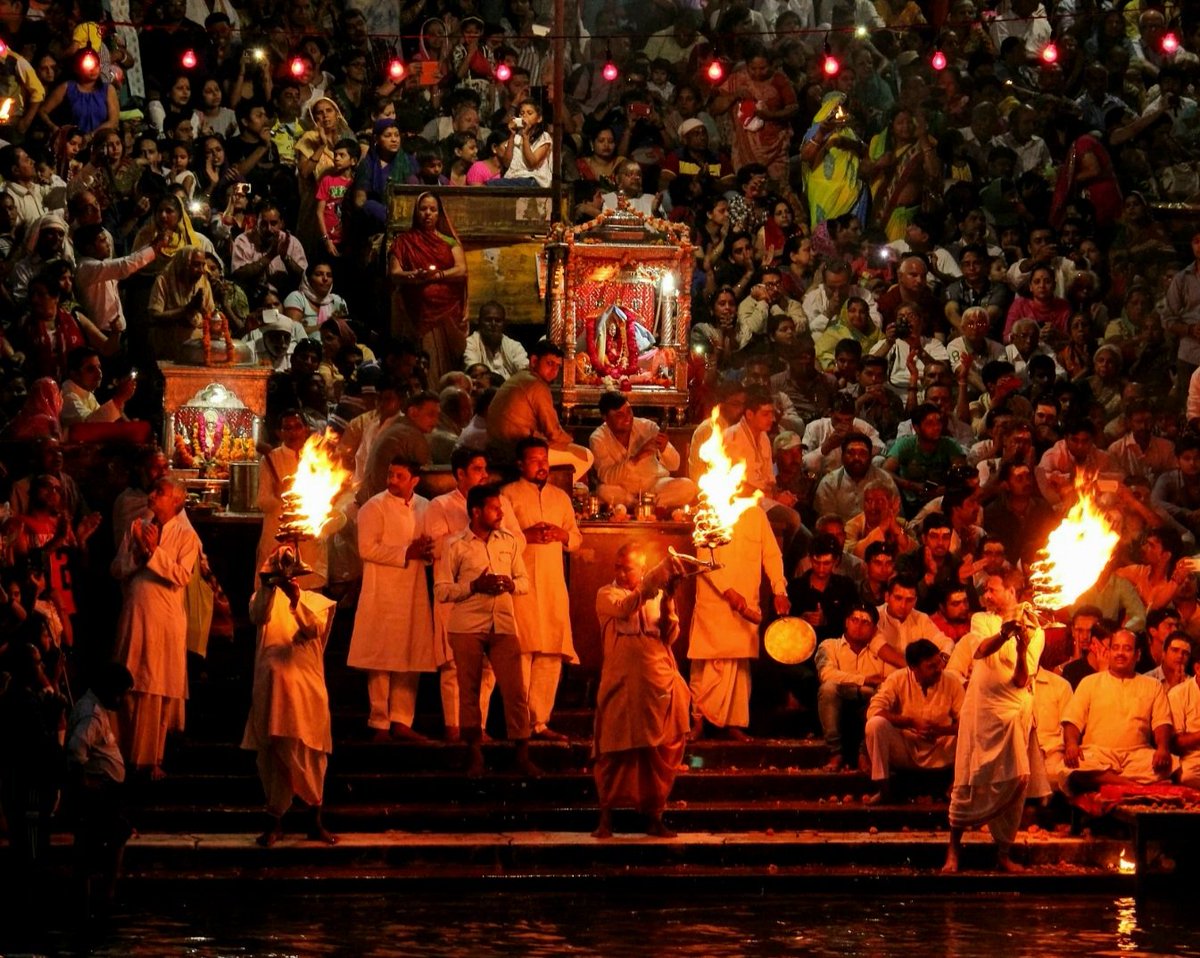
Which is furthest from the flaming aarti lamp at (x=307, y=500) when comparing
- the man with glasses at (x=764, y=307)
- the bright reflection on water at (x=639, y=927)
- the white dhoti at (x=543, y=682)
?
the man with glasses at (x=764, y=307)

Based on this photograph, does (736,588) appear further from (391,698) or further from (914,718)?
(391,698)

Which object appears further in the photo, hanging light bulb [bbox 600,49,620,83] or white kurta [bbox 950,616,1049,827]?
hanging light bulb [bbox 600,49,620,83]

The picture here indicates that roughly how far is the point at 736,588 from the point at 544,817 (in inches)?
89.3

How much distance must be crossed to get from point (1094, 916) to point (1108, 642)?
255 cm

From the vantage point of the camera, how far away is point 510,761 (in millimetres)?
14344

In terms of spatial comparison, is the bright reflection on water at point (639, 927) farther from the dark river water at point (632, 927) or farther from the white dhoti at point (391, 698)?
the white dhoti at point (391, 698)

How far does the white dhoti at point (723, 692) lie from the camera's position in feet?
49.7

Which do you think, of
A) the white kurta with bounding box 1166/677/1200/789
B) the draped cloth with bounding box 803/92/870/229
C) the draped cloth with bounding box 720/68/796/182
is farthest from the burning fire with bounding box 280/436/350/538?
the draped cloth with bounding box 720/68/796/182

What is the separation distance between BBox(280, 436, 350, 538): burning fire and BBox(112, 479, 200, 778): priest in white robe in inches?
57.5

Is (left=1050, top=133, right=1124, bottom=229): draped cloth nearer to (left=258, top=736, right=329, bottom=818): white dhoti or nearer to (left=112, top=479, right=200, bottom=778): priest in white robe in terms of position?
(left=112, top=479, right=200, bottom=778): priest in white robe

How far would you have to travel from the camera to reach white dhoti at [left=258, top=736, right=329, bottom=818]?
13.2 metres

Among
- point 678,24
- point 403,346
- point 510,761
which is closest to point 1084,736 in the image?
point 510,761

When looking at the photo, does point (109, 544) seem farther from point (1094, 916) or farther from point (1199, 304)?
point (1199, 304)

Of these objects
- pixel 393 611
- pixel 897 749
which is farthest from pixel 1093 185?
pixel 393 611
